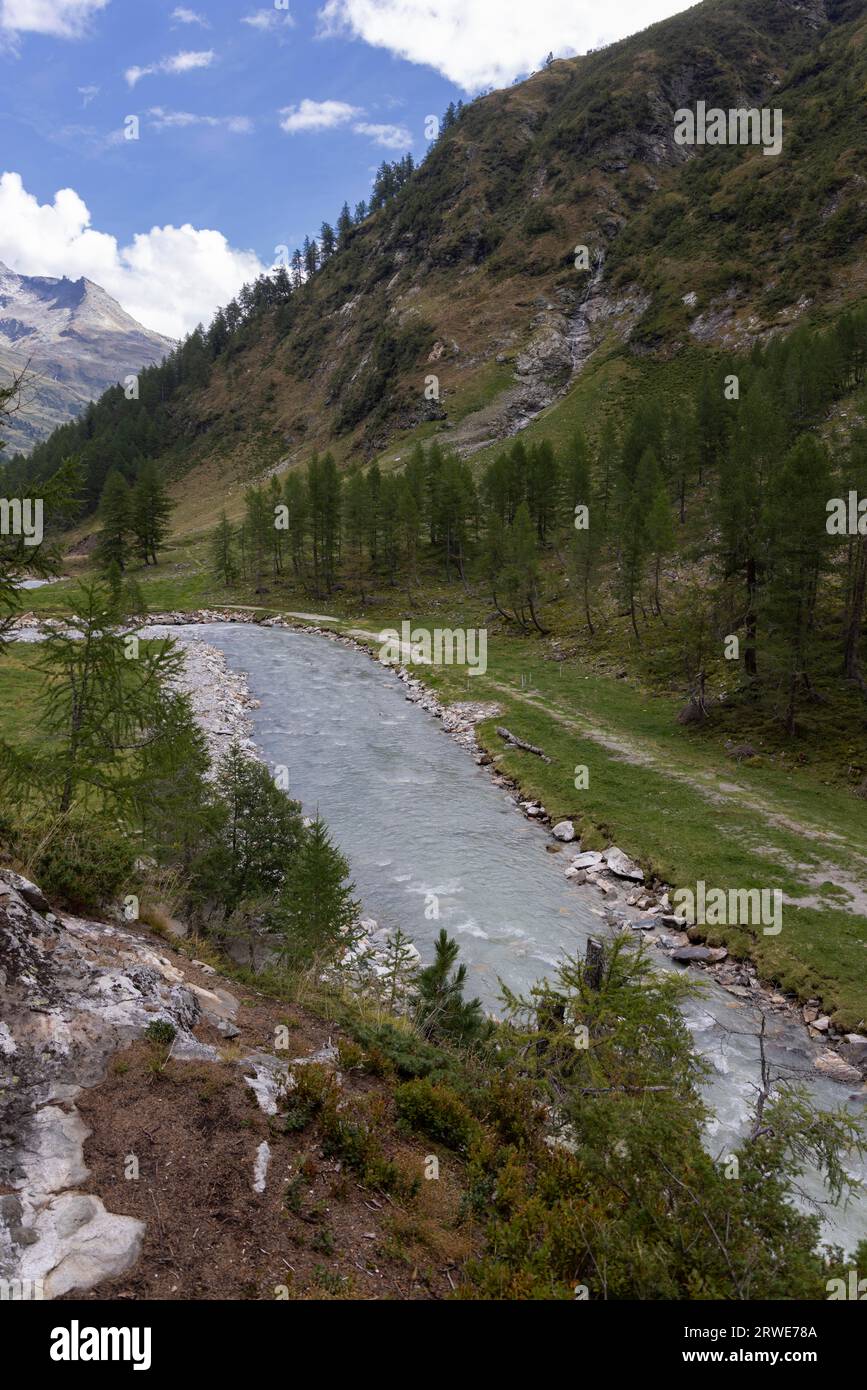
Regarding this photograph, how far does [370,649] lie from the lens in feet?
197

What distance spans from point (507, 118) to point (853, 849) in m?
235

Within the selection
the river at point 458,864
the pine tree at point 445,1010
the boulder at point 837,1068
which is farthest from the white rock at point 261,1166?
the boulder at point 837,1068

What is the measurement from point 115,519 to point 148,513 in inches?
185

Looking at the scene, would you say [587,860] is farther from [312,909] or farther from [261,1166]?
[261,1166]

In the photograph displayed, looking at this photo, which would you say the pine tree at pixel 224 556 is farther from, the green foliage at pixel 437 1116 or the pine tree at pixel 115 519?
the green foliage at pixel 437 1116

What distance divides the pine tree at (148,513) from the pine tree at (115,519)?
1.01 m

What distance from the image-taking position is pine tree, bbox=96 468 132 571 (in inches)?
3551

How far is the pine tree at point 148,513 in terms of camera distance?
3644 inches

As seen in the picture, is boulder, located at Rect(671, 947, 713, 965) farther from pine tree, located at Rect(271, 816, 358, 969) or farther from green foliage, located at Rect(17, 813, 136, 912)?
green foliage, located at Rect(17, 813, 136, 912)

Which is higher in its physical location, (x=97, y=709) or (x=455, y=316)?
(x=455, y=316)

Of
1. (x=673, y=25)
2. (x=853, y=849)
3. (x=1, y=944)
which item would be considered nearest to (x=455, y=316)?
(x=673, y=25)

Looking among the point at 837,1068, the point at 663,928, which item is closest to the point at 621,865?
the point at 663,928

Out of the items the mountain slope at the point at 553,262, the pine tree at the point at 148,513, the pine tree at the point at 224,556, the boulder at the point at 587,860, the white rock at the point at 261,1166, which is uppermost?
the mountain slope at the point at 553,262
